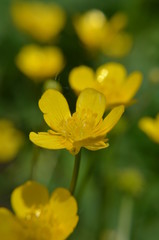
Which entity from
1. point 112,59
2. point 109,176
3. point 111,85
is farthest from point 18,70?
point 111,85

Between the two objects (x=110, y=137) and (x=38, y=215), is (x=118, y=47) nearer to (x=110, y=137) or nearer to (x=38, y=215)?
(x=110, y=137)

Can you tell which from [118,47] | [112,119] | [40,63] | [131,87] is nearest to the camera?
[112,119]

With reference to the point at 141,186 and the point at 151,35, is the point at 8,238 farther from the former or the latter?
the point at 151,35

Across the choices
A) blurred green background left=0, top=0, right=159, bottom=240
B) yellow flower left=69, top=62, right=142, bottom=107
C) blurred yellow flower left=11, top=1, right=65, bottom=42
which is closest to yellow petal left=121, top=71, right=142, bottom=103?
yellow flower left=69, top=62, right=142, bottom=107

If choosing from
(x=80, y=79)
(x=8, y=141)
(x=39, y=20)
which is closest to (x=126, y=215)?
(x=8, y=141)

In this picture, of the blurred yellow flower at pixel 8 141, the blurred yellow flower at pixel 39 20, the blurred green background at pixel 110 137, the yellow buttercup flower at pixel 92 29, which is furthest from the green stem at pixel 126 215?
the blurred yellow flower at pixel 39 20

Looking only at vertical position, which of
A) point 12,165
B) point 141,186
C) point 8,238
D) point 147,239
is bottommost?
point 12,165
